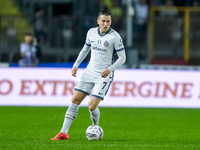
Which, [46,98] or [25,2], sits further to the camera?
[25,2]

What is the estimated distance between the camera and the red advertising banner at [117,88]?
13.8 meters

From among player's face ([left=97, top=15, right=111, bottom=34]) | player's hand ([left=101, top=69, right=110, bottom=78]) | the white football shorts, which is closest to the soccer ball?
the white football shorts

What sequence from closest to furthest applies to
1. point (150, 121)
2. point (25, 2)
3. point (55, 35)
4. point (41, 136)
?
point (41, 136), point (150, 121), point (55, 35), point (25, 2)

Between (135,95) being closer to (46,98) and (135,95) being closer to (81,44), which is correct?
(46,98)

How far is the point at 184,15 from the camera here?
17.5 metres

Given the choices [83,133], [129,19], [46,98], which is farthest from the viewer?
[129,19]

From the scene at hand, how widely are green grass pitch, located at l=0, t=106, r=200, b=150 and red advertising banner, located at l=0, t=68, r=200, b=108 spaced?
0.79 ft

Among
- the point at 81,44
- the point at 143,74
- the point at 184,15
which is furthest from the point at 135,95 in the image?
the point at 184,15

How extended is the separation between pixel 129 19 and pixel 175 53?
8.14ft

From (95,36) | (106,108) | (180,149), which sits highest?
(95,36)

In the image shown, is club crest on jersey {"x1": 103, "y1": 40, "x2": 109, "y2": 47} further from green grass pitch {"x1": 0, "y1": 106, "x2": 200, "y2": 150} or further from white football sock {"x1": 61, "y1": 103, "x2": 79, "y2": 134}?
green grass pitch {"x1": 0, "y1": 106, "x2": 200, "y2": 150}

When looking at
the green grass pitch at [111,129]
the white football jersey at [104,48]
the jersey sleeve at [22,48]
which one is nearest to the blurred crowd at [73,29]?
the jersey sleeve at [22,48]

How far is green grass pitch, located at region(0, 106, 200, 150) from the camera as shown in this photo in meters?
7.36

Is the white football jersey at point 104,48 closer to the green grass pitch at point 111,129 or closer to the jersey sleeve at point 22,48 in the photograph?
the green grass pitch at point 111,129
